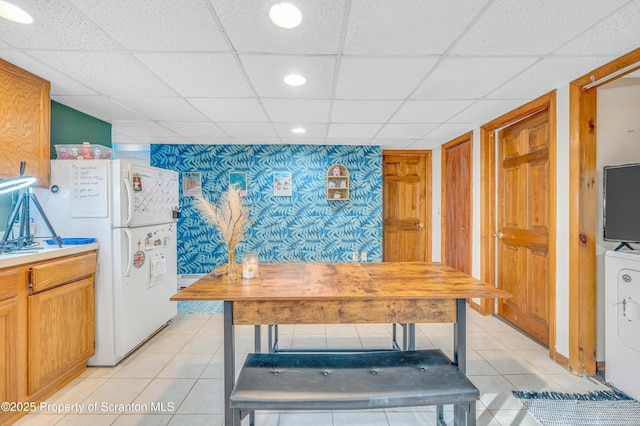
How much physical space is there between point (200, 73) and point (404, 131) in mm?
2606

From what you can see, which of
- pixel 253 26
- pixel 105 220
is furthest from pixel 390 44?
pixel 105 220

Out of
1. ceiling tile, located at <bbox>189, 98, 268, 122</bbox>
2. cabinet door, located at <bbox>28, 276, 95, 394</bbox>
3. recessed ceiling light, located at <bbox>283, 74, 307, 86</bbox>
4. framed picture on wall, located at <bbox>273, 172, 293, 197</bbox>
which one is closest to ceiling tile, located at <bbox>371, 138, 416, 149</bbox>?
framed picture on wall, located at <bbox>273, 172, 293, 197</bbox>


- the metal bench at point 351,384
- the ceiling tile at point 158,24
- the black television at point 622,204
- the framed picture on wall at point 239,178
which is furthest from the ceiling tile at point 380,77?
the framed picture on wall at point 239,178

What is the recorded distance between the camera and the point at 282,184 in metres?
4.80

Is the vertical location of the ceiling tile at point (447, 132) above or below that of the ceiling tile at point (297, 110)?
above

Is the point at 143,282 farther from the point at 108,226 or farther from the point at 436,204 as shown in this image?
the point at 436,204

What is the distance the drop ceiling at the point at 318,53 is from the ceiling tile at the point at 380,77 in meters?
0.01

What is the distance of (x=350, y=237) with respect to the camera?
192 inches

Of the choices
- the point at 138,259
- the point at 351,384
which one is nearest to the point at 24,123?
the point at 138,259

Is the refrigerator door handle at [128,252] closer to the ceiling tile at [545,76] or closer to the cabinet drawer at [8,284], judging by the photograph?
the cabinet drawer at [8,284]

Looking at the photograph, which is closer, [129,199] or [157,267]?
[129,199]

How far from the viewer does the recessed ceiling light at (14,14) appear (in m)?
1.49

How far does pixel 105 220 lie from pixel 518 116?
3.94m

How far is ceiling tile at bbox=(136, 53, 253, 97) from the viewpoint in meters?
1.98
